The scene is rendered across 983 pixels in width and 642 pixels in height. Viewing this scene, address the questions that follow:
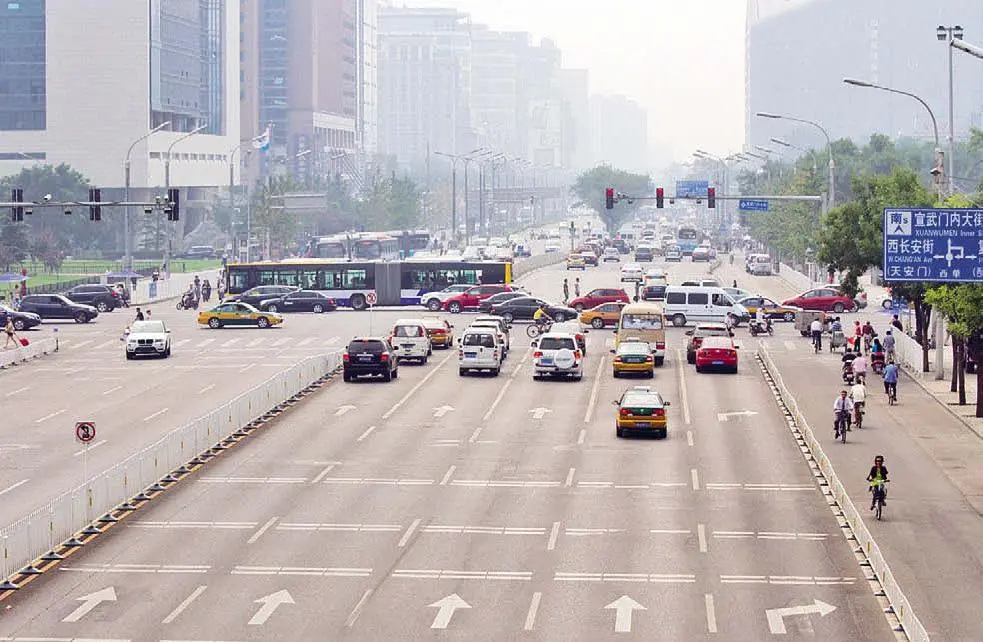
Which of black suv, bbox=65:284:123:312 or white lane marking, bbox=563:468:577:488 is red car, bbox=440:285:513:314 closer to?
black suv, bbox=65:284:123:312

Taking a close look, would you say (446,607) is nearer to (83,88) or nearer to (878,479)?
(878,479)

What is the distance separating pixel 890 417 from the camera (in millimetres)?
55406

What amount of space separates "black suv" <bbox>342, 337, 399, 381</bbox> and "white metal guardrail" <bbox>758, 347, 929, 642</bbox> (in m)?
14.6

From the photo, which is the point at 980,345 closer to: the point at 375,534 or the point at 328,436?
the point at 328,436

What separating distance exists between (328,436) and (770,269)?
9614cm

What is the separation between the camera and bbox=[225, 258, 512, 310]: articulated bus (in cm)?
10294

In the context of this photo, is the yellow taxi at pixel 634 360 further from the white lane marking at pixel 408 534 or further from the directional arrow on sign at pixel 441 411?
the white lane marking at pixel 408 534

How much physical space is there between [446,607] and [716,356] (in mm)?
38086

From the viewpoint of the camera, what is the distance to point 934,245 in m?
44.7

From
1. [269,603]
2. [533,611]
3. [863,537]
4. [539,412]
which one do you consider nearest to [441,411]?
[539,412]

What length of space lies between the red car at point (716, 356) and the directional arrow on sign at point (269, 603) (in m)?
37.5

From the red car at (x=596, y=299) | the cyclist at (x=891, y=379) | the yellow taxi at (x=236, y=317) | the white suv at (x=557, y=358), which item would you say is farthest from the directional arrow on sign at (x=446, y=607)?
the red car at (x=596, y=299)

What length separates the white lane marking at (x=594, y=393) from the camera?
55.2 m

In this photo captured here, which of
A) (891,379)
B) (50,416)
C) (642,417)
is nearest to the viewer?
(642,417)
